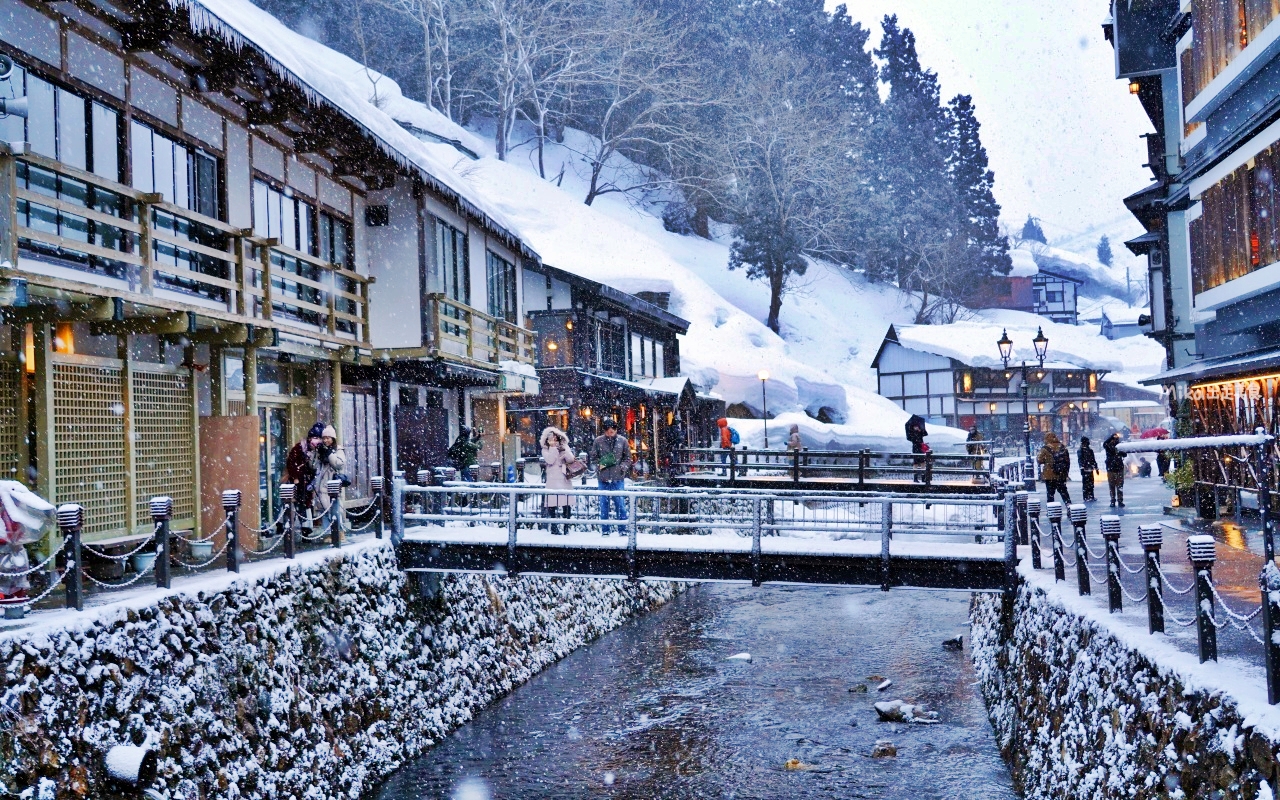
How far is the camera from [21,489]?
9.23m

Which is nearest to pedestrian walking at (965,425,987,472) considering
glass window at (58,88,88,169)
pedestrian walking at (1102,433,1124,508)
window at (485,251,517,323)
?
pedestrian walking at (1102,433,1124,508)

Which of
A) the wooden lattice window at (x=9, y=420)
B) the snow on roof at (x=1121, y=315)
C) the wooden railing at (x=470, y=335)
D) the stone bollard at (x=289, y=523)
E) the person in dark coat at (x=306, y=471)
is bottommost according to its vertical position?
the stone bollard at (x=289, y=523)

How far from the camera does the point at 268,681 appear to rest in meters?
11.7

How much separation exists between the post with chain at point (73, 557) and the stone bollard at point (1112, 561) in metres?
9.80

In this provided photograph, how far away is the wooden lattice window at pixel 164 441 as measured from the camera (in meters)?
14.0

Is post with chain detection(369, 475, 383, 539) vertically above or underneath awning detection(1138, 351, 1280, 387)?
underneath

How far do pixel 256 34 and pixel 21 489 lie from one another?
27.5 ft

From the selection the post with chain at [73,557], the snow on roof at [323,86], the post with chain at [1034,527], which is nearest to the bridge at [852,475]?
the snow on roof at [323,86]

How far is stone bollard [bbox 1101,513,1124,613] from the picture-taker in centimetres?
1021

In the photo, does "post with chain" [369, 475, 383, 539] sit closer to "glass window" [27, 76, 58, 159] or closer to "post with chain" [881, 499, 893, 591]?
"glass window" [27, 76, 58, 159]

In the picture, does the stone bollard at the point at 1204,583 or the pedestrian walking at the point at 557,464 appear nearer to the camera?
the stone bollard at the point at 1204,583

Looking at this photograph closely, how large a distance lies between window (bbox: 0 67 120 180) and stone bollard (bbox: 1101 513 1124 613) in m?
12.3

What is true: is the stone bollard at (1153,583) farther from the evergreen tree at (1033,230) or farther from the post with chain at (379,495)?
the evergreen tree at (1033,230)

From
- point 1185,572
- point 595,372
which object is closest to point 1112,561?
point 1185,572
